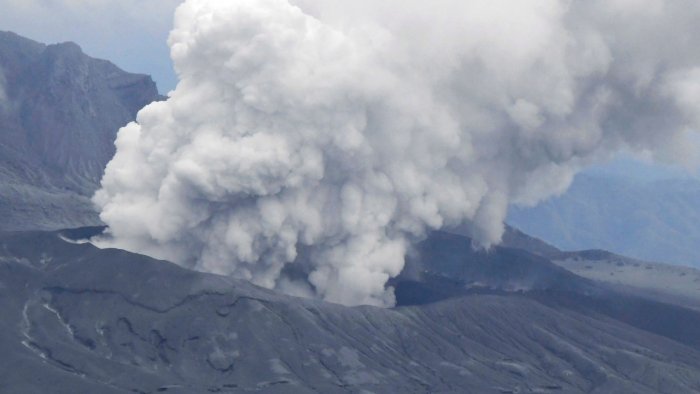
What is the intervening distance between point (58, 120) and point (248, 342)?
233 ft

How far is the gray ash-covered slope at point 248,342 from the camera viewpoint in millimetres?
55969

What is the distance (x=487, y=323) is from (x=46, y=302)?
32.0m

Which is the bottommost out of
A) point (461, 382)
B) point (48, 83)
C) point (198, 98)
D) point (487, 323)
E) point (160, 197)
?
point (461, 382)

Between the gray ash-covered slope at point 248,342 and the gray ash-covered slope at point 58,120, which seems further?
the gray ash-covered slope at point 58,120

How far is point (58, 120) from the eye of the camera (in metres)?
122

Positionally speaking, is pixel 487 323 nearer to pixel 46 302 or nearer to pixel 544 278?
pixel 544 278

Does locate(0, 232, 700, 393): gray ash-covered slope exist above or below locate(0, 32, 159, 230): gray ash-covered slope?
below

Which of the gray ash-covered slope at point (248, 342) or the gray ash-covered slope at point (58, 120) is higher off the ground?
the gray ash-covered slope at point (58, 120)

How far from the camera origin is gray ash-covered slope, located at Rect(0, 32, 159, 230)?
322ft

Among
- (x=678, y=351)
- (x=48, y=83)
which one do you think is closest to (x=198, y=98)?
(x=678, y=351)

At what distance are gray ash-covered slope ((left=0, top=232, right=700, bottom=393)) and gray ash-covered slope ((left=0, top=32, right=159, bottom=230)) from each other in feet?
82.4

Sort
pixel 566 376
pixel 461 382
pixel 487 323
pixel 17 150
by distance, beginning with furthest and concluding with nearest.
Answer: pixel 17 150, pixel 487 323, pixel 566 376, pixel 461 382

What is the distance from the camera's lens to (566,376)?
219ft

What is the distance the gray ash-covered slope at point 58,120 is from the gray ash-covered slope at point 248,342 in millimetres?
25120
